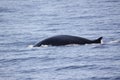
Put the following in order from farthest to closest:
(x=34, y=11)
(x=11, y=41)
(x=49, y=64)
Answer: (x=34, y=11)
(x=11, y=41)
(x=49, y=64)

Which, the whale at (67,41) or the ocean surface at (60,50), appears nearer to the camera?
the ocean surface at (60,50)

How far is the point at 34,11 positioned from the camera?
1959 inches

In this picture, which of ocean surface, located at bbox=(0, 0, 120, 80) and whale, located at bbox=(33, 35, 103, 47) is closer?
ocean surface, located at bbox=(0, 0, 120, 80)

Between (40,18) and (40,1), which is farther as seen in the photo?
(40,1)

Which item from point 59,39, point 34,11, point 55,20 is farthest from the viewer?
point 34,11

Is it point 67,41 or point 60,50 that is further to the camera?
point 67,41

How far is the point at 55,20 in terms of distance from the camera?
40.1 m

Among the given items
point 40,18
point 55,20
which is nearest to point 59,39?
point 55,20

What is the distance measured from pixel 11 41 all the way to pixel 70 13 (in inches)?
667

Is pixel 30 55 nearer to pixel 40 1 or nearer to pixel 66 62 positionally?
pixel 66 62

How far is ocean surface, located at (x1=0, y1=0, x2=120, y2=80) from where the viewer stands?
19906 mm

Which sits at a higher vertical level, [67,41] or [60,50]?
[67,41]

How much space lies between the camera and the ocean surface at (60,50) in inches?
784

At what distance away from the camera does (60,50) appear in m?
24.7
